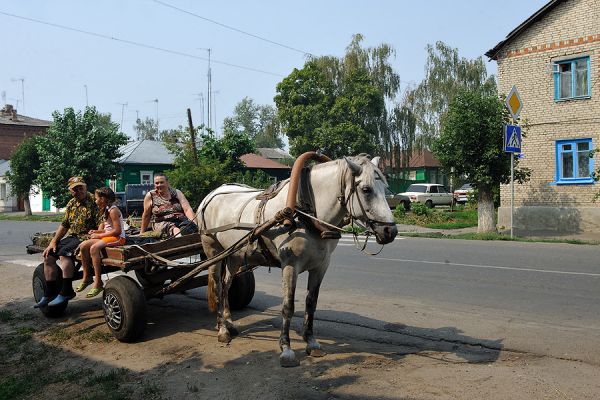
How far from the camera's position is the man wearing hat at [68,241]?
23.4ft

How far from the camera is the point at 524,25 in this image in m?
21.3

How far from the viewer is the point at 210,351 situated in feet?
18.9

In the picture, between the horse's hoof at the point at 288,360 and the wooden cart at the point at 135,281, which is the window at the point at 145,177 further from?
the horse's hoof at the point at 288,360

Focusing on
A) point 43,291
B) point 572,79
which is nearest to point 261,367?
point 43,291

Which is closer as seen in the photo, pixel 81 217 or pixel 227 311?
pixel 227 311

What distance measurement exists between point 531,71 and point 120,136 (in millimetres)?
26195

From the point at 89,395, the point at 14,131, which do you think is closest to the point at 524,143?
the point at 89,395

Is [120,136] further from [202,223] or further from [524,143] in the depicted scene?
[202,223]

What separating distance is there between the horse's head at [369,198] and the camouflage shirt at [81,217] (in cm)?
412

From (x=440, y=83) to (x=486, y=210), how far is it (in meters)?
27.6

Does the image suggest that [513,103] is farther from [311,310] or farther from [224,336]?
[224,336]

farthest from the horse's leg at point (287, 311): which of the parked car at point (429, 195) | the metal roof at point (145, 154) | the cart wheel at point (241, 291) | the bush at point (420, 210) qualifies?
the metal roof at point (145, 154)

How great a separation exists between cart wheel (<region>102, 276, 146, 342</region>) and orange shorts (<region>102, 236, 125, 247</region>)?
513 mm

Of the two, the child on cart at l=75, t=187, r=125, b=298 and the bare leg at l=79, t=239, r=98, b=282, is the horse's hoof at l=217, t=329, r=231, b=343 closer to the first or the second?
the child on cart at l=75, t=187, r=125, b=298
